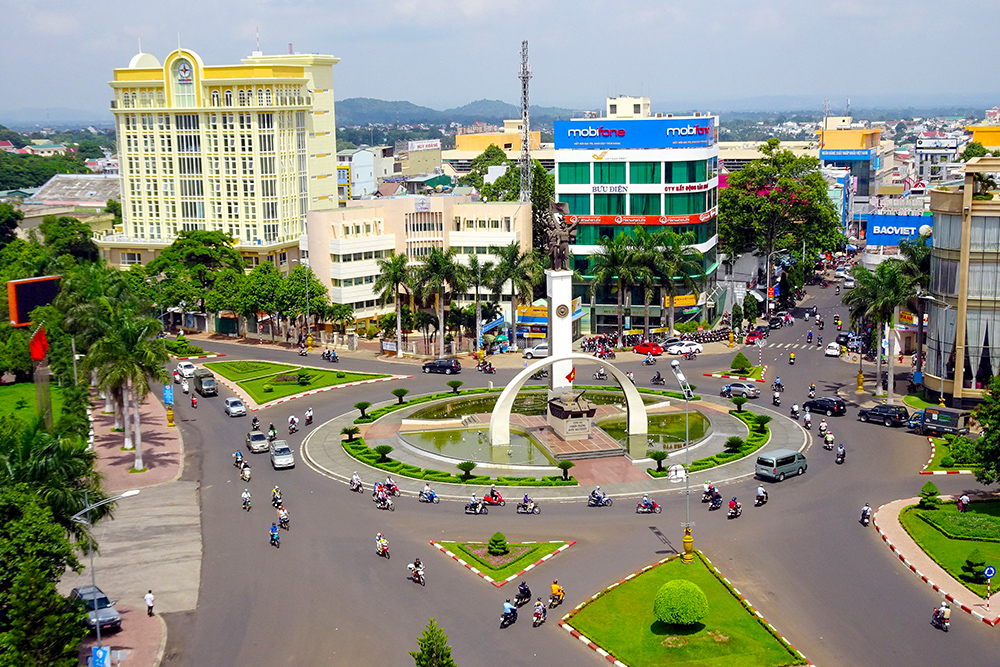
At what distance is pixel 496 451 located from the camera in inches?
2778

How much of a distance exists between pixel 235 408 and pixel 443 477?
2599 centimetres

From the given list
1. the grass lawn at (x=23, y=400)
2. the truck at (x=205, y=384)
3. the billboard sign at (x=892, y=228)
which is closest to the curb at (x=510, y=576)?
the grass lawn at (x=23, y=400)

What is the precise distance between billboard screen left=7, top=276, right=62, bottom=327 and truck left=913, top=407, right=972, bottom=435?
7061 cm

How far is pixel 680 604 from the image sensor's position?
4366 cm

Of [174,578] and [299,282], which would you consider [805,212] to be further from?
[174,578]

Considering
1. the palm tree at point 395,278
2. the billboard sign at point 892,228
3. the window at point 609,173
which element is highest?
the window at point 609,173

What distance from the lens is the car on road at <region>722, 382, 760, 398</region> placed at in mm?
86812

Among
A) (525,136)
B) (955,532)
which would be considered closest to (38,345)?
(955,532)

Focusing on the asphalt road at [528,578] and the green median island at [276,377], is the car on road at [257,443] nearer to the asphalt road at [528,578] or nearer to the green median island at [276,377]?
the asphalt road at [528,578]

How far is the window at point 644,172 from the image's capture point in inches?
4444

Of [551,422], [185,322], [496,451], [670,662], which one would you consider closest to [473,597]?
[670,662]

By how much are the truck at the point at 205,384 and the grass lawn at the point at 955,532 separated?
58982 mm

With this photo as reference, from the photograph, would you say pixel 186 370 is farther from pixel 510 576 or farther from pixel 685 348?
pixel 510 576

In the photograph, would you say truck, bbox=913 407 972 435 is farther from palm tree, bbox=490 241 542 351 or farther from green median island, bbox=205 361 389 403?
green median island, bbox=205 361 389 403
